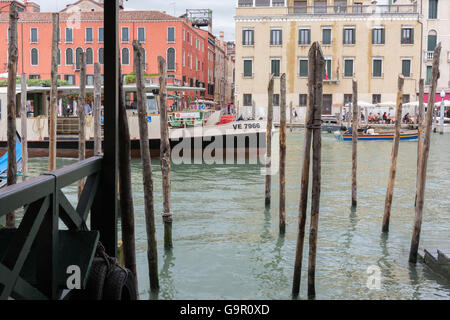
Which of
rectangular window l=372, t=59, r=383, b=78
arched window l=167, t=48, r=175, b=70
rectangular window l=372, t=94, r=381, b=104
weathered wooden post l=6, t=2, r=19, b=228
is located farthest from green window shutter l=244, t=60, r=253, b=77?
weathered wooden post l=6, t=2, r=19, b=228

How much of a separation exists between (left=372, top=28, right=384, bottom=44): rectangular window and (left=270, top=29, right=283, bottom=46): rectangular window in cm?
576

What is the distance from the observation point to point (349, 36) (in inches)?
1431

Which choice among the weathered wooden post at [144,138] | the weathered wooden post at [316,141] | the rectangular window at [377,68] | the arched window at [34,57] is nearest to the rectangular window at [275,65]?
the rectangular window at [377,68]

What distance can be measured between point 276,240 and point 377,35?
1217 inches

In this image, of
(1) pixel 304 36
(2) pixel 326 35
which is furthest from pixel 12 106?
(2) pixel 326 35

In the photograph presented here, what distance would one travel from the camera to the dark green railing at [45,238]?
6.97 feet

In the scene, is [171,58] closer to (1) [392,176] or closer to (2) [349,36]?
(2) [349,36]

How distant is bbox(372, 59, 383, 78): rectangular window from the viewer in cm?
3628

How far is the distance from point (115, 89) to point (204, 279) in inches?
129

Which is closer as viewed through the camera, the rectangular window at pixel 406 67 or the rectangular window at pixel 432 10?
the rectangular window at pixel 406 67

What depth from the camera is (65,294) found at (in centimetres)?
273

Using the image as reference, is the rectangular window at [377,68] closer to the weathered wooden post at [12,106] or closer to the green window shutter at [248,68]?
the green window shutter at [248,68]

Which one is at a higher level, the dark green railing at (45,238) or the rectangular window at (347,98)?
the rectangular window at (347,98)

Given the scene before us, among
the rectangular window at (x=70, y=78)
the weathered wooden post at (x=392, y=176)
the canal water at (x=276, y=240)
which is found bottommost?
the canal water at (x=276, y=240)
